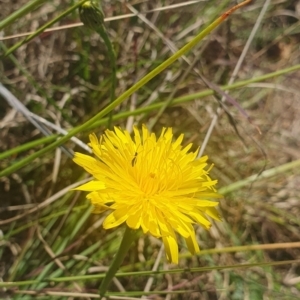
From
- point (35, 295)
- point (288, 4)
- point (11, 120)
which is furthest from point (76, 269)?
point (288, 4)

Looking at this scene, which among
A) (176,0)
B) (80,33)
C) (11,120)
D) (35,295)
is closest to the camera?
(35,295)

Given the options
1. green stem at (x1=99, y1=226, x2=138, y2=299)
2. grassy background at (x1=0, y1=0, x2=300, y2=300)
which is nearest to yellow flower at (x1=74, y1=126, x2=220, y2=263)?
green stem at (x1=99, y1=226, x2=138, y2=299)

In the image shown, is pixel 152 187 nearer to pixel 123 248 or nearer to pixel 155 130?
pixel 123 248

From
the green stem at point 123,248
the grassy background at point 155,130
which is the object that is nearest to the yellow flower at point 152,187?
the green stem at point 123,248

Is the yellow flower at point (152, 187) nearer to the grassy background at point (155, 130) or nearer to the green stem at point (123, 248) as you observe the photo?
the green stem at point (123, 248)

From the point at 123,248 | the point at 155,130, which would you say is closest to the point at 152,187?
the point at 123,248

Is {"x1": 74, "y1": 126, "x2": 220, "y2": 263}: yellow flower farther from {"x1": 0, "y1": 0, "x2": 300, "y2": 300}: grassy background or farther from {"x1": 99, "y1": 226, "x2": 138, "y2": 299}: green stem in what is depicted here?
{"x1": 0, "y1": 0, "x2": 300, "y2": 300}: grassy background

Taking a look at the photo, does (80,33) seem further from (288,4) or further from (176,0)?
(288,4)
